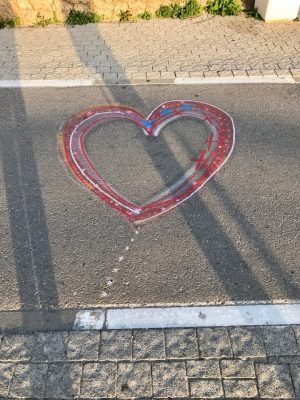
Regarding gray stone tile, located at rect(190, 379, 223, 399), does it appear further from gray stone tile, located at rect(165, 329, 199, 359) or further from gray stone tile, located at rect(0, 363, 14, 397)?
gray stone tile, located at rect(0, 363, 14, 397)

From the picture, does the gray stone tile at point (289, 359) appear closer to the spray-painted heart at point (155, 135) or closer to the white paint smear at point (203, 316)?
the white paint smear at point (203, 316)

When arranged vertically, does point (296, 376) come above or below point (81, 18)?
below

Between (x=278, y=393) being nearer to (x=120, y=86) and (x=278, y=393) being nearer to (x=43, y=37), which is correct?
(x=120, y=86)

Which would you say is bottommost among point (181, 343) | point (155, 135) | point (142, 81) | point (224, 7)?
point (181, 343)

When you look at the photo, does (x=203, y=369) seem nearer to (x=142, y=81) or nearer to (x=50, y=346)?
(x=50, y=346)

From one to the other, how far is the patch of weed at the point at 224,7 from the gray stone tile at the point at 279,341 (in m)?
8.36

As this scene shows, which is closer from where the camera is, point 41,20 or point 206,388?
point 206,388

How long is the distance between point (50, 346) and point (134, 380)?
82 cm

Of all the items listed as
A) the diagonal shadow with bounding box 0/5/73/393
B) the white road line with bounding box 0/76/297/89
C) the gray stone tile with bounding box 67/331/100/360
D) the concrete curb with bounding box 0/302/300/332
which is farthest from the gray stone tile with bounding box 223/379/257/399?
the white road line with bounding box 0/76/297/89

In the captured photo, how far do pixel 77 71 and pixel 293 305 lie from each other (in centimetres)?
595

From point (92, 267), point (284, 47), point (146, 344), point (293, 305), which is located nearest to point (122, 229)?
point (92, 267)

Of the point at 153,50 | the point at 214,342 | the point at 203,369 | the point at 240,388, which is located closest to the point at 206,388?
the point at 203,369

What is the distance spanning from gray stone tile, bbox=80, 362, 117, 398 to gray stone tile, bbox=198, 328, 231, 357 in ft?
2.62

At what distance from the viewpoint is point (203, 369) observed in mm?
3283
